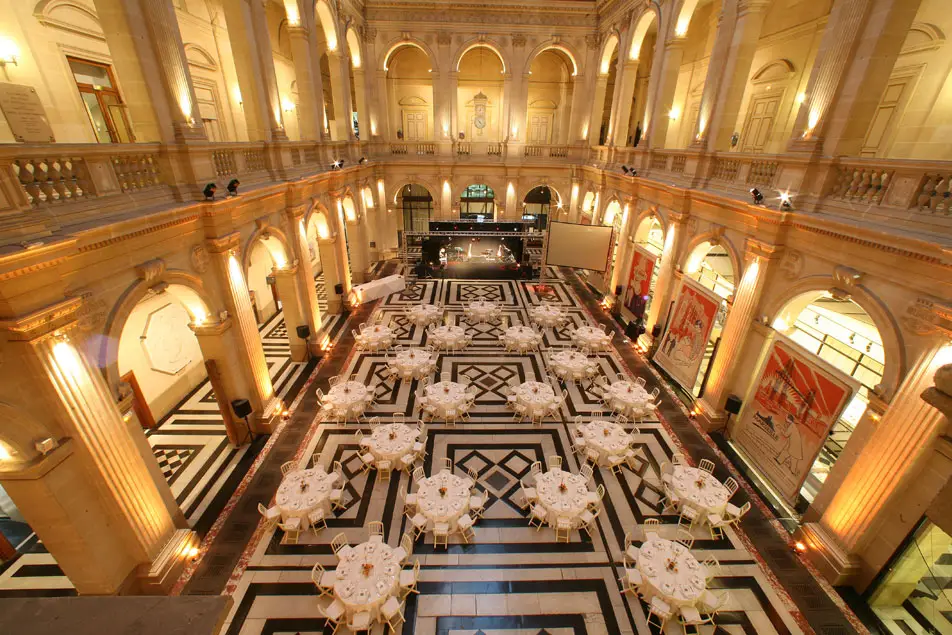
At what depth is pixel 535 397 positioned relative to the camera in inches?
383

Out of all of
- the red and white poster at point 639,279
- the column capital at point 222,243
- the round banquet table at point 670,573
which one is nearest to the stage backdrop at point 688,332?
the red and white poster at point 639,279

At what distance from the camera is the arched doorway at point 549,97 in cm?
2211

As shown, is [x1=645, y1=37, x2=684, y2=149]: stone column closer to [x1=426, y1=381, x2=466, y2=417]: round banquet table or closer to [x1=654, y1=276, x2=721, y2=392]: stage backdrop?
[x1=654, y1=276, x2=721, y2=392]: stage backdrop

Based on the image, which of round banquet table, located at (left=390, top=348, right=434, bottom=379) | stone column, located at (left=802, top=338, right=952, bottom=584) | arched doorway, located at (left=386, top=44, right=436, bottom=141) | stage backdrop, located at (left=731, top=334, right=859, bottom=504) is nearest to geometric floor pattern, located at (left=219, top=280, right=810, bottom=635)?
stage backdrop, located at (left=731, top=334, right=859, bottom=504)

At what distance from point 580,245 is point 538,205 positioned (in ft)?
32.6

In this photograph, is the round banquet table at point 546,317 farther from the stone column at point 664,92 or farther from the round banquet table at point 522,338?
the stone column at point 664,92

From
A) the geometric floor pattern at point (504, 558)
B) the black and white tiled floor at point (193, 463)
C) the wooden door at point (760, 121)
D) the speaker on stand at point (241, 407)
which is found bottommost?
the black and white tiled floor at point (193, 463)

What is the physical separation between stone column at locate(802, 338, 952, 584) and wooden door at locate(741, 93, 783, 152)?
399 inches

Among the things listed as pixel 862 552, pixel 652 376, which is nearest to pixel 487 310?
pixel 652 376

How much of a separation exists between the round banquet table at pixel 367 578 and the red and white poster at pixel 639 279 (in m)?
11.1

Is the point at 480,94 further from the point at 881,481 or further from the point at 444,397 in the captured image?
the point at 881,481

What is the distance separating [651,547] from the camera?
6203 mm

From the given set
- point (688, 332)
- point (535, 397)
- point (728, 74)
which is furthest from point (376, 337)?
point (728, 74)

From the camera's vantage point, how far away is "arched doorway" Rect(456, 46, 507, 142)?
2202 cm
